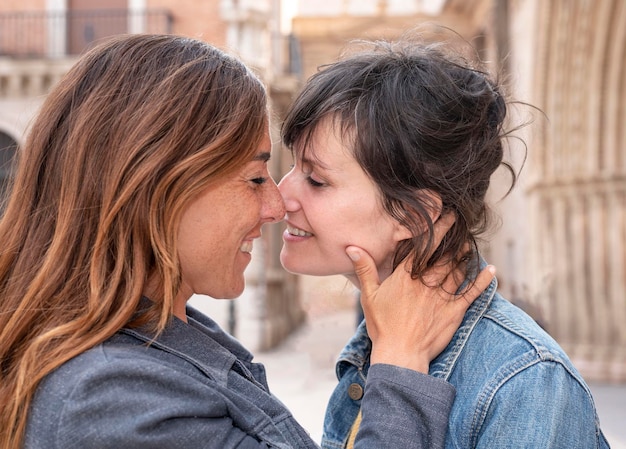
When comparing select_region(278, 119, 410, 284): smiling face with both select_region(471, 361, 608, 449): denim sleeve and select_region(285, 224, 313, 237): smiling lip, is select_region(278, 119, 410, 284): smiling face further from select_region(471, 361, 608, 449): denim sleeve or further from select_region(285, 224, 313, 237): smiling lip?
select_region(471, 361, 608, 449): denim sleeve

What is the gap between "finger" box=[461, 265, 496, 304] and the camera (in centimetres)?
178

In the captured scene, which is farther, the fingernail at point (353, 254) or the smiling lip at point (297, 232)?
the smiling lip at point (297, 232)

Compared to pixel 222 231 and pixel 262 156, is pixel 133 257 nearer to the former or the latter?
pixel 222 231

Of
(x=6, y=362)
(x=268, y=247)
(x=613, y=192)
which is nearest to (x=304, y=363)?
(x=268, y=247)

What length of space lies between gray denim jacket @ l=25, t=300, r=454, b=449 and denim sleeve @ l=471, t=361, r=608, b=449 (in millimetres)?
106

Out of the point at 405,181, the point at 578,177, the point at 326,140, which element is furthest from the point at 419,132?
the point at 578,177

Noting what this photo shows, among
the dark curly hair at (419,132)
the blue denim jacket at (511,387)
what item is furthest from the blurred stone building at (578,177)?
the blue denim jacket at (511,387)

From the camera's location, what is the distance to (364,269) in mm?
1863

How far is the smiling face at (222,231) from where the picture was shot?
5.43 ft

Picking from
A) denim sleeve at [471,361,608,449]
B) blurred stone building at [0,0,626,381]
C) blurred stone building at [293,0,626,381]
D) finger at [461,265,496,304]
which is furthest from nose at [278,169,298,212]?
blurred stone building at [293,0,626,381]

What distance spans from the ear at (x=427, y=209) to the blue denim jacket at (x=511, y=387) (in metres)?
0.23

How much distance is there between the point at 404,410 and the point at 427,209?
1.63 feet

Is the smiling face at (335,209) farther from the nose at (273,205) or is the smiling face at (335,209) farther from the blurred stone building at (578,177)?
the blurred stone building at (578,177)

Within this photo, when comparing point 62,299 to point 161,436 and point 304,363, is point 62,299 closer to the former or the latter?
point 161,436
